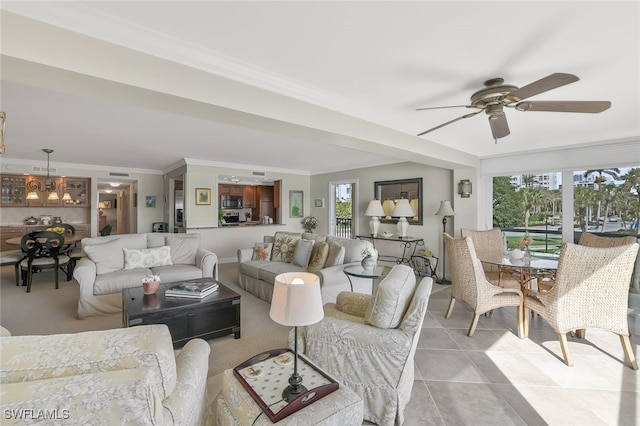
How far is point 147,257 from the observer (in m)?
4.09

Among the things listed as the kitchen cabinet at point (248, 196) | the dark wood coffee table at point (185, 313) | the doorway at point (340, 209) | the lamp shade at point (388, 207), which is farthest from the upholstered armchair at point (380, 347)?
the kitchen cabinet at point (248, 196)

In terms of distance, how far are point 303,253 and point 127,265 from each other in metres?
2.42

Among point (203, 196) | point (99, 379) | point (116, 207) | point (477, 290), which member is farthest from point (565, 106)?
point (116, 207)

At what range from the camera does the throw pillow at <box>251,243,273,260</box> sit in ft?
15.3

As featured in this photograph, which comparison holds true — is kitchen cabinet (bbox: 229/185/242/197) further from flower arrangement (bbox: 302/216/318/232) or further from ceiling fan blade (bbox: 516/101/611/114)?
ceiling fan blade (bbox: 516/101/611/114)

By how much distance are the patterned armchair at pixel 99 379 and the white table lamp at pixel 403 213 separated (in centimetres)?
490

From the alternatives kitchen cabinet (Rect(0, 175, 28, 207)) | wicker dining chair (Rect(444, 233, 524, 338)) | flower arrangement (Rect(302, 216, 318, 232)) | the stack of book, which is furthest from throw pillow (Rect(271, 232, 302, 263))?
kitchen cabinet (Rect(0, 175, 28, 207))

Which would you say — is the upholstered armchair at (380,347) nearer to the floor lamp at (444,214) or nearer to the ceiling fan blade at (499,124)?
the ceiling fan blade at (499,124)

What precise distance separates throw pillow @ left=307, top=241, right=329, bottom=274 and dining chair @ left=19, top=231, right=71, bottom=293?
4.14 meters

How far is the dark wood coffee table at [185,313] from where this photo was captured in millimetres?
2605

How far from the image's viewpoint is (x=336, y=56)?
1.98 meters

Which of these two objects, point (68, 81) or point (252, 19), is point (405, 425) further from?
point (68, 81)

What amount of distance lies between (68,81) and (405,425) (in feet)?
9.57

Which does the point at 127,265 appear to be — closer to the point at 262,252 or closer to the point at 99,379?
the point at 262,252
